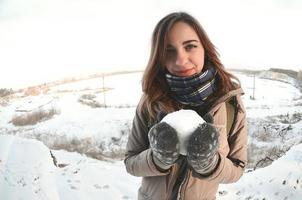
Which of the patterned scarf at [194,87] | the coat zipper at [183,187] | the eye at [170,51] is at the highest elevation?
the eye at [170,51]

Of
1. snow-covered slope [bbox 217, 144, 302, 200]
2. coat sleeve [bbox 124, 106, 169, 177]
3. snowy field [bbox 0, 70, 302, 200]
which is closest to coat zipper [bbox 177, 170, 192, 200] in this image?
coat sleeve [bbox 124, 106, 169, 177]

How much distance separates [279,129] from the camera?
4996 millimetres

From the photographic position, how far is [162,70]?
1287 mm

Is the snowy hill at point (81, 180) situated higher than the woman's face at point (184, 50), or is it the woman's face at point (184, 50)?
the woman's face at point (184, 50)

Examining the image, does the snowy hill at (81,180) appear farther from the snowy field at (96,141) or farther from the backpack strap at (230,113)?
the backpack strap at (230,113)

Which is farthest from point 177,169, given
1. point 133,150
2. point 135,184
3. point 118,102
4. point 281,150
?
point 118,102

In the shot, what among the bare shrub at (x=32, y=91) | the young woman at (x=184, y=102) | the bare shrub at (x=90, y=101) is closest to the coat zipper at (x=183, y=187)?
the young woman at (x=184, y=102)

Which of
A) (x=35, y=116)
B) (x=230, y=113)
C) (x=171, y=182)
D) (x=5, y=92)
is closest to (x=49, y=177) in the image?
(x=5, y=92)

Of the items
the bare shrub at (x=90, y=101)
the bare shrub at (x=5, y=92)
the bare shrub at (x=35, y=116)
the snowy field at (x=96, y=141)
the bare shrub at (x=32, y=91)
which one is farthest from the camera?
the bare shrub at (x=90, y=101)

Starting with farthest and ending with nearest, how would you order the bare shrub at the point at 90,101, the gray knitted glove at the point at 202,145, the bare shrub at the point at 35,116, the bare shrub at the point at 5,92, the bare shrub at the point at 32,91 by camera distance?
the bare shrub at the point at 90,101 < the bare shrub at the point at 35,116 < the bare shrub at the point at 32,91 < the bare shrub at the point at 5,92 < the gray knitted glove at the point at 202,145

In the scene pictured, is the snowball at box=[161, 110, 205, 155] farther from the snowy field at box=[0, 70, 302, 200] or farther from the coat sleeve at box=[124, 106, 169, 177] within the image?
the snowy field at box=[0, 70, 302, 200]

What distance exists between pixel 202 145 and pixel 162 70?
0.44 metres

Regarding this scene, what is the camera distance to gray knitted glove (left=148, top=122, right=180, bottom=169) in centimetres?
94

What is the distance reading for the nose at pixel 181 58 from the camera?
1.16 m
